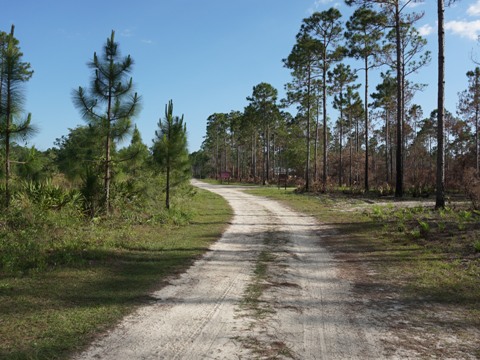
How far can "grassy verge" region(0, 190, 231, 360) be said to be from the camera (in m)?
3.94

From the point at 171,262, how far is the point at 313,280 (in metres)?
2.94

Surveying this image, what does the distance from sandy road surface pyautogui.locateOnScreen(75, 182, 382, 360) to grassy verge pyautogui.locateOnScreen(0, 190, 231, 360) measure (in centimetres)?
34

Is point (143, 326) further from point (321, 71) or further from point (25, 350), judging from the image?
point (321, 71)

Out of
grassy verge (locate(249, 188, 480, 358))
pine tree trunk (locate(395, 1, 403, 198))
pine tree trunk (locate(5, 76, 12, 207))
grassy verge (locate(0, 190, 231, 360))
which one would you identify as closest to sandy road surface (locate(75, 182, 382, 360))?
grassy verge (locate(0, 190, 231, 360))

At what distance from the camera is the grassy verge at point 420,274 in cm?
425

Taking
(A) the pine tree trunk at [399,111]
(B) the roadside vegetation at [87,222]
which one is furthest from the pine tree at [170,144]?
(A) the pine tree trunk at [399,111]

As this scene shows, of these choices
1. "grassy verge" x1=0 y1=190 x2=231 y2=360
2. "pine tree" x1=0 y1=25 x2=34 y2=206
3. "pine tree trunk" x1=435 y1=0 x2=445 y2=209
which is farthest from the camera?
"pine tree trunk" x1=435 y1=0 x2=445 y2=209

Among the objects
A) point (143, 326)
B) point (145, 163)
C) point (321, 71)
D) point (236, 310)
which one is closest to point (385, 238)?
point (236, 310)

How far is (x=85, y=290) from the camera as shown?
18.7ft

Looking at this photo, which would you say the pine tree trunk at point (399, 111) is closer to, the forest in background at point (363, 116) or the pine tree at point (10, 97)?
the forest in background at point (363, 116)

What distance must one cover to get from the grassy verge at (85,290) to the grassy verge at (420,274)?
10.8ft

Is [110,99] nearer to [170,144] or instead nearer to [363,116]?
[170,144]

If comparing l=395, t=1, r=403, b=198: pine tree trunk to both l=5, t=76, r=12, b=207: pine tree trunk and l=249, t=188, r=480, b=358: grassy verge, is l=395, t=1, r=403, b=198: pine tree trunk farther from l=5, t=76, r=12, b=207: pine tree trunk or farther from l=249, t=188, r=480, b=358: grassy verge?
l=5, t=76, r=12, b=207: pine tree trunk

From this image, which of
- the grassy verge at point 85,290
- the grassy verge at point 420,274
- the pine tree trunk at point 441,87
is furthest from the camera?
the pine tree trunk at point 441,87
